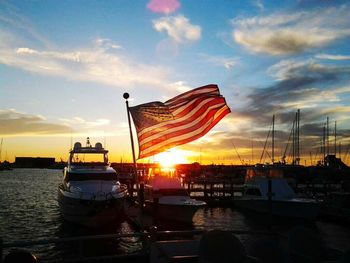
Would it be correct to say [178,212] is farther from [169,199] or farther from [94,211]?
[94,211]

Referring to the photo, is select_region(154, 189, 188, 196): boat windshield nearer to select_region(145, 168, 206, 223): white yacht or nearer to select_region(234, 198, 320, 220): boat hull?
select_region(145, 168, 206, 223): white yacht

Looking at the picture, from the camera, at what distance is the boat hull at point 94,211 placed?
25422 mm

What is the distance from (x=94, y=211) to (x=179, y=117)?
608 inches

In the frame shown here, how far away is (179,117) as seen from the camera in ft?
39.3

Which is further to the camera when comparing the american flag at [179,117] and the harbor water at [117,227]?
the harbor water at [117,227]

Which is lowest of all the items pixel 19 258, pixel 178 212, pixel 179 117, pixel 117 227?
pixel 117 227

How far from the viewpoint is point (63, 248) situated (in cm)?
2170

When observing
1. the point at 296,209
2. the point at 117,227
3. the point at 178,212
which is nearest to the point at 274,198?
the point at 296,209

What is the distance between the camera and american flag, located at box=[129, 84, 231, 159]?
38.4 feet

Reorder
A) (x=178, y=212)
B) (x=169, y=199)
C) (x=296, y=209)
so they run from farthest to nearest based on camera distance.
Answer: (x=296, y=209) < (x=169, y=199) < (x=178, y=212)

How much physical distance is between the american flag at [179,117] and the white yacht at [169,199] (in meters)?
15.3

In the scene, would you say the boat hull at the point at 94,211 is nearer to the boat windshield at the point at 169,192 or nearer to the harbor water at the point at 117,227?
the harbor water at the point at 117,227

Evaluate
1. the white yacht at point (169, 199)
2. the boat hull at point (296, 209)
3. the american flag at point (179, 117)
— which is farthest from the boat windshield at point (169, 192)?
the american flag at point (179, 117)

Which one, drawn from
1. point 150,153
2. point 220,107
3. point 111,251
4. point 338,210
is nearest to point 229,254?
point 150,153
